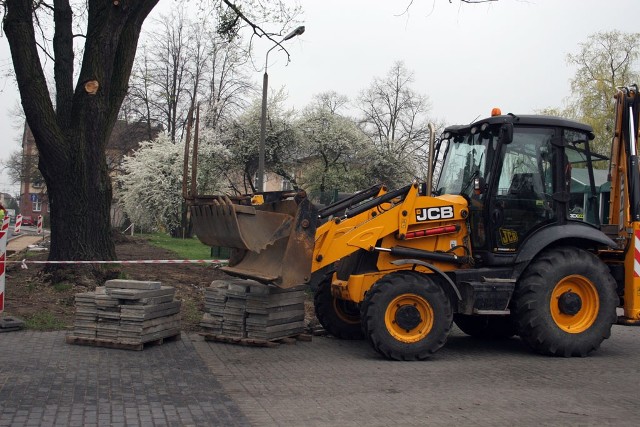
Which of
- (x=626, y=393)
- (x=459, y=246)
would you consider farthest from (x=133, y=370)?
(x=626, y=393)

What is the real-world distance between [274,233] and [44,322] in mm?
3918

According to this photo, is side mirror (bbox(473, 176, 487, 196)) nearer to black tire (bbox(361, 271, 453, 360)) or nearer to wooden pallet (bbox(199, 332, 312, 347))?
black tire (bbox(361, 271, 453, 360))

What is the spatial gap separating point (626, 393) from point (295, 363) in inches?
140

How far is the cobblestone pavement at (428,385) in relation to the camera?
6207 mm

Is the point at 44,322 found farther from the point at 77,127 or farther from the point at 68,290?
the point at 77,127

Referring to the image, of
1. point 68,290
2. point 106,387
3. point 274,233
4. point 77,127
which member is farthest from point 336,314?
point 77,127

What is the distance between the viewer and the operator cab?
920 centimetres

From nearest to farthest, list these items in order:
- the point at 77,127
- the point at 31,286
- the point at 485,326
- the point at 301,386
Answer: the point at 301,386 < the point at 485,326 < the point at 31,286 < the point at 77,127

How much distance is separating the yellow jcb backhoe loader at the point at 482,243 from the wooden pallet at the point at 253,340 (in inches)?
35.3

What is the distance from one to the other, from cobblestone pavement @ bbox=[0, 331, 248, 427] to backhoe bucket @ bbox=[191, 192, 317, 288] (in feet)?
4.60

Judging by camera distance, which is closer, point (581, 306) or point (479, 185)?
point (581, 306)

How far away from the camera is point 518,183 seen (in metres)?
9.27

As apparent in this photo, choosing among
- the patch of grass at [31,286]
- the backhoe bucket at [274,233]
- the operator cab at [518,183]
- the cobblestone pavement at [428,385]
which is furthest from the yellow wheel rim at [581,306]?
the patch of grass at [31,286]

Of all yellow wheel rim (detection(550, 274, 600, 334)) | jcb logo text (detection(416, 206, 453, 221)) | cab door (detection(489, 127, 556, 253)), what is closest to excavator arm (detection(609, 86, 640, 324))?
yellow wheel rim (detection(550, 274, 600, 334))
